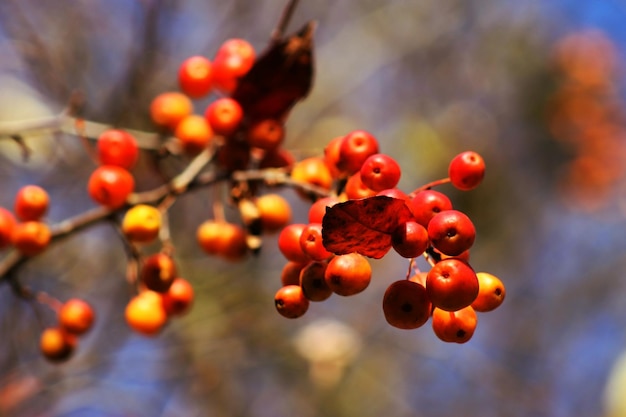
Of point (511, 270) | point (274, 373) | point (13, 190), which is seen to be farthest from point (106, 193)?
point (511, 270)

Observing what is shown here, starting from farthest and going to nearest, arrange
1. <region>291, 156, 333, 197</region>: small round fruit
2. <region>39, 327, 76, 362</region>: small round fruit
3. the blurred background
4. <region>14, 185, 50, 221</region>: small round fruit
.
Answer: the blurred background < <region>39, 327, 76, 362</region>: small round fruit < <region>14, 185, 50, 221</region>: small round fruit < <region>291, 156, 333, 197</region>: small round fruit

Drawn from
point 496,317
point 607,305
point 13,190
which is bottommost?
point 13,190

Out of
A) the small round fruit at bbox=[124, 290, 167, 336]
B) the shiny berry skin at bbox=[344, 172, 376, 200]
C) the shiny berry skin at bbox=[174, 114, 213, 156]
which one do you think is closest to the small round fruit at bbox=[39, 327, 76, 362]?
the small round fruit at bbox=[124, 290, 167, 336]

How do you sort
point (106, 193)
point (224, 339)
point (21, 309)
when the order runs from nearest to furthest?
point (106, 193), point (21, 309), point (224, 339)

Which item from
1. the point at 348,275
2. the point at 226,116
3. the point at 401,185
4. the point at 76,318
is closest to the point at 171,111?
the point at 226,116

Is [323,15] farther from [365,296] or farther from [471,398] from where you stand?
[471,398]

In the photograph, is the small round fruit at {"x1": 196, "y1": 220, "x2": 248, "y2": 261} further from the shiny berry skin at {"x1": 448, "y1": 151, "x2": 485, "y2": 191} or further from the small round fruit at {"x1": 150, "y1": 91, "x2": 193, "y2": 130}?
the shiny berry skin at {"x1": 448, "y1": 151, "x2": 485, "y2": 191}
